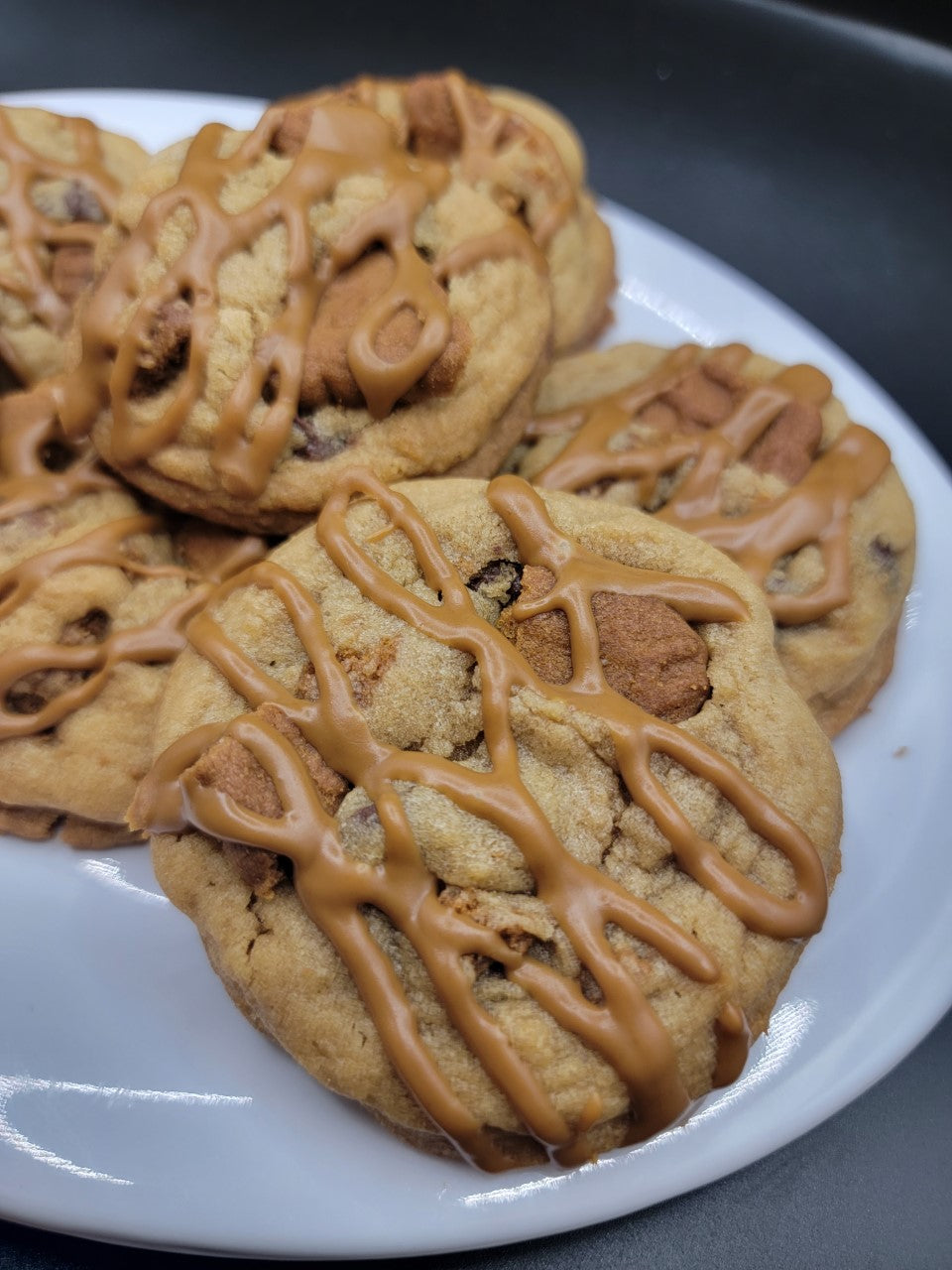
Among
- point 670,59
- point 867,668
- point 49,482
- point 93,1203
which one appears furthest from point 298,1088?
point 670,59

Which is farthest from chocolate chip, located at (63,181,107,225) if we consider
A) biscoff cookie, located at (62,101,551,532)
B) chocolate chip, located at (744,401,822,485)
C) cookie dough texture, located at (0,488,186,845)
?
chocolate chip, located at (744,401,822,485)

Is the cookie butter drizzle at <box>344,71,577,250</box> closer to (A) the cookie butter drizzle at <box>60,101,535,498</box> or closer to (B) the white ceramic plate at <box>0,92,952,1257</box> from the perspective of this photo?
(A) the cookie butter drizzle at <box>60,101,535,498</box>

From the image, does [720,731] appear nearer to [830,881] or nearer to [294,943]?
[830,881]

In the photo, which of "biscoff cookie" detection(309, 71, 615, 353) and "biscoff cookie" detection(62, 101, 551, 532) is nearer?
"biscoff cookie" detection(62, 101, 551, 532)

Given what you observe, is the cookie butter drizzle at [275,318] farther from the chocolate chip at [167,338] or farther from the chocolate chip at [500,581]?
the chocolate chip at [500,581]

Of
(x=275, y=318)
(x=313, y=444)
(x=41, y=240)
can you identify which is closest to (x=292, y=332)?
(x=275, y=318)

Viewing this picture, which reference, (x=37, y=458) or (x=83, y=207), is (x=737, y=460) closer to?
(x=37, y=458)
